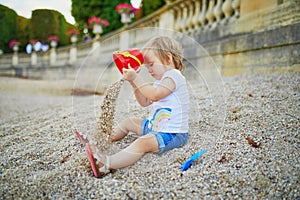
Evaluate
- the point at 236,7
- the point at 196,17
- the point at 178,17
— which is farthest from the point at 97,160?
the point at 178,17

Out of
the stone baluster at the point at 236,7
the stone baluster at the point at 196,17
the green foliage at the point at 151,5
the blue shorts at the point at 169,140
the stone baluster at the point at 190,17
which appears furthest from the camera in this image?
the green foliage at the point at 151,5

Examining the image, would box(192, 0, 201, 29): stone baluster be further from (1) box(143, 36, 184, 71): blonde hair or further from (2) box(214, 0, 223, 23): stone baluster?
(1) box(143, 36, 184, 71): blonde hair

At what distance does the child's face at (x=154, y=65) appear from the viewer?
158 cm

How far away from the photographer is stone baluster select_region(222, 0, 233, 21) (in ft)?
14.3

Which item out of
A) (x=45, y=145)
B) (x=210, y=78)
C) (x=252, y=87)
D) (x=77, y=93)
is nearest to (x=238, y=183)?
(x=210, y=78)

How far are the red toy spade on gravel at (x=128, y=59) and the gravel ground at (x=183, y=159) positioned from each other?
22cm

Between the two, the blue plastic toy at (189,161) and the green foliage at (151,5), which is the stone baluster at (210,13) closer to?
the blue plastic toy at (189,161)

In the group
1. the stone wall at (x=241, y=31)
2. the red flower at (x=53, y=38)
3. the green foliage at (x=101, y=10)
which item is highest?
the green foliage at (x=101, y=10)

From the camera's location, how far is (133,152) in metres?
1.66

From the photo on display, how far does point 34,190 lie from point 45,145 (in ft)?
2.47

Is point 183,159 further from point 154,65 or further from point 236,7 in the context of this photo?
point 236,7

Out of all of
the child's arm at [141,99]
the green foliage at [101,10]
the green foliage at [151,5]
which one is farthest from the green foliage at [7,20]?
the green foliage at [101,10]

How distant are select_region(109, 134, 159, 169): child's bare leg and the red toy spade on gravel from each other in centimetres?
47

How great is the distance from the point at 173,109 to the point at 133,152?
0.37 metres
